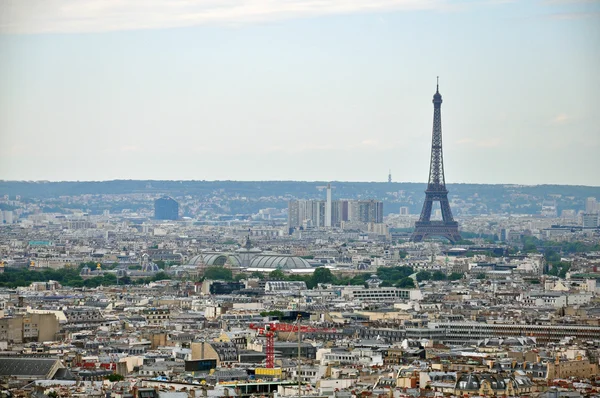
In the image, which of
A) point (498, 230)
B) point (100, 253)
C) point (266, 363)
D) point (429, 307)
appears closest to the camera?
point (266, 363)

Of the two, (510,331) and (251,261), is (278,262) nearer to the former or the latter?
(251,261)

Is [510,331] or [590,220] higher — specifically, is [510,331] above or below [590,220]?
below

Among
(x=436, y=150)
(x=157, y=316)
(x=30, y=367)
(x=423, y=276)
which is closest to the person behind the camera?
(x=30, y=367)

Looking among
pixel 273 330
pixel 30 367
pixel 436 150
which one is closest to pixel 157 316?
pixel 273 330

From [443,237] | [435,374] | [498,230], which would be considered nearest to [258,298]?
[435,374]

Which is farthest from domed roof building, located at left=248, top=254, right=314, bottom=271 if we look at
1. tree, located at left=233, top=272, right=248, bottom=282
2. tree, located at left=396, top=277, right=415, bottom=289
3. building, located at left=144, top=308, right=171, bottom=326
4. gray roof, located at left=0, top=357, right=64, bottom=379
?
gray roof, located at left=0, top=357, right=64, bottom=379

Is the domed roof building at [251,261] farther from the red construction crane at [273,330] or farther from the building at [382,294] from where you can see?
the red construction crane at [273,330]

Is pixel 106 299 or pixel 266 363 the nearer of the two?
pixel 266 363

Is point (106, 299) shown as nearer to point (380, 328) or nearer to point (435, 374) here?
point (380, 328)
